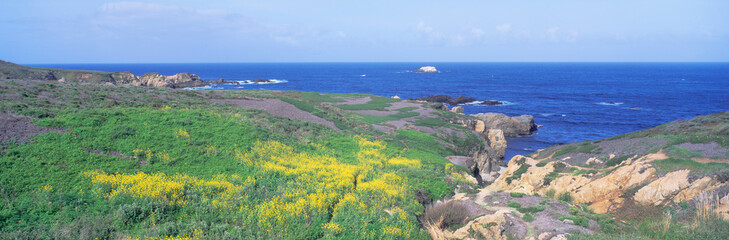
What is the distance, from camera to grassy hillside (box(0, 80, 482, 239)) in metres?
11.5

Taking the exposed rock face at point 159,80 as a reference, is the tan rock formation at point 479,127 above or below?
below

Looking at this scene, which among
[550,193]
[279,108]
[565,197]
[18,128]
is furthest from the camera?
[279,108]

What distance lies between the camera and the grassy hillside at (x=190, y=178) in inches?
451

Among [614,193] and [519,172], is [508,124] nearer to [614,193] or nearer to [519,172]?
[519,172]

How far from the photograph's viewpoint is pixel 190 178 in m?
14.9

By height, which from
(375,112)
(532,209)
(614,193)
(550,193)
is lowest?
(550,193)

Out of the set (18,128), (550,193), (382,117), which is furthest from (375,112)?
(18,128)

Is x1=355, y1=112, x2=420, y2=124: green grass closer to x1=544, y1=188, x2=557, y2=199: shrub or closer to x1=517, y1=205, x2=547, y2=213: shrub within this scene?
x1=544, y1=188, x2=557, y2=199: shrub

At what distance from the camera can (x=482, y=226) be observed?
42.5ft

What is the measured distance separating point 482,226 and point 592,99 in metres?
102

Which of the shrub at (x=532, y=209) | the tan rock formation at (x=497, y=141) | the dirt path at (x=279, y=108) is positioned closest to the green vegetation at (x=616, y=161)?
the shrub at (x=532, y=209)

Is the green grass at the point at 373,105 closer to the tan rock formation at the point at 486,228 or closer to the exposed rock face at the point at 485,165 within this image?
the exposed rock face at the point at 485,165

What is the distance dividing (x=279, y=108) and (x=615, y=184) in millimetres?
26181

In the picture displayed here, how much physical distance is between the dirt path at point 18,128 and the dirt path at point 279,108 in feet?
51.4
